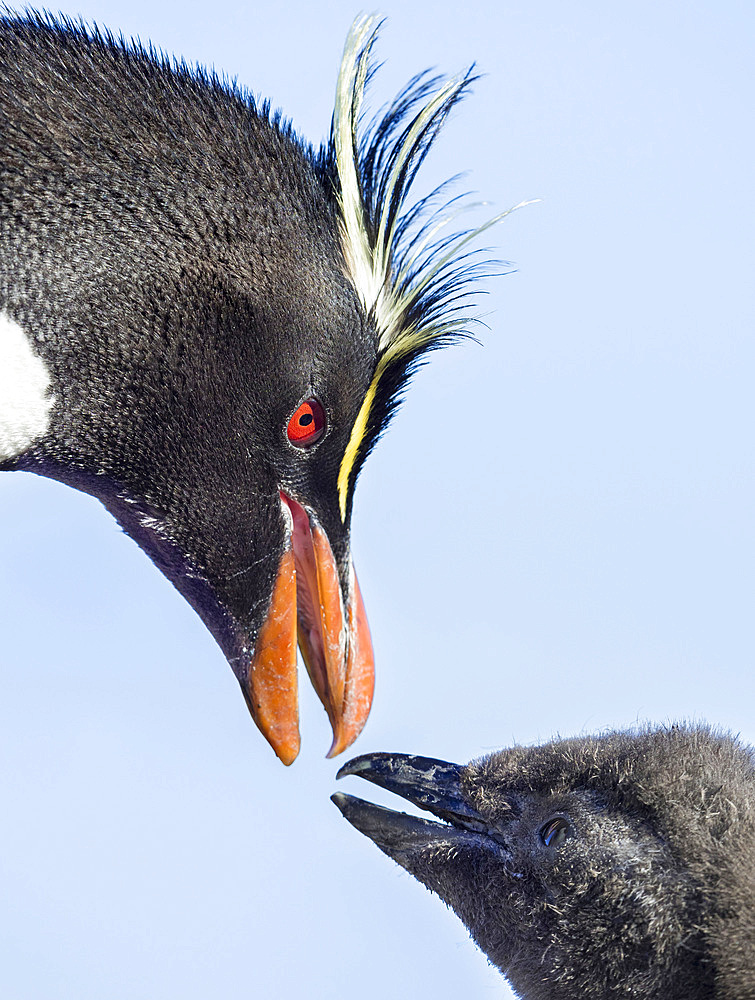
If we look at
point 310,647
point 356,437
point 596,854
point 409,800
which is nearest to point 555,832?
point 596,854

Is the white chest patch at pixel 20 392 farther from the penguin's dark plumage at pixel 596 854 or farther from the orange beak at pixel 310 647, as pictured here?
the penguin's dark plumage at pixel 596 854

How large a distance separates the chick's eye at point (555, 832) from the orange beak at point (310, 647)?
323mm

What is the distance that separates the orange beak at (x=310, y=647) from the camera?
→ 6.55 ft

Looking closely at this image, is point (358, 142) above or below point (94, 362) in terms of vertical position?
above

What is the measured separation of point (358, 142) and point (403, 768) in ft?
3.21

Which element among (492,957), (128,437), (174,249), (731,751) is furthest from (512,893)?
(174,249)

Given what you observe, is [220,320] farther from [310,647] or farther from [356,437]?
[310,647]

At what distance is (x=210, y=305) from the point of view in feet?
6.10

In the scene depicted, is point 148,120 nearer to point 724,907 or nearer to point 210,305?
point 210,305

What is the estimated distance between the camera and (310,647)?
81.3 inches

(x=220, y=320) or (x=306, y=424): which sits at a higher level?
(x=220, y=320)

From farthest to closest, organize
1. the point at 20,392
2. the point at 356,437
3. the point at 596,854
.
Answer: the point at 356,437 → the point at 596,854 → the point at 20,392

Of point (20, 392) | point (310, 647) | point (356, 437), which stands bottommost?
point (310, 647)

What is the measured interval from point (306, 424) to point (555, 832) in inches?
28.5
